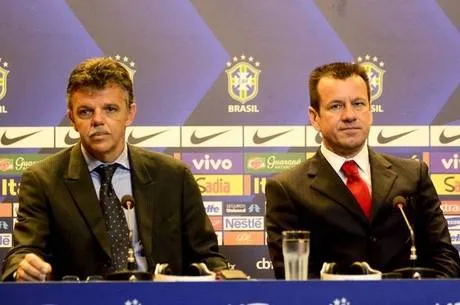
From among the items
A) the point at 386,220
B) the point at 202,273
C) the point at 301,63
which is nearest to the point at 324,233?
the point at 386,220

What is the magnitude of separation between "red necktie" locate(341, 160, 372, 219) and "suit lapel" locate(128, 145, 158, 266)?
805mm

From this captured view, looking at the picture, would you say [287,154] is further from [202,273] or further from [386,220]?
[202,273]

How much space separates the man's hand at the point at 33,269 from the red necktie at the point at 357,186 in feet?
4.54

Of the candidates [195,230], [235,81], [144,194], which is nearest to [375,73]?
[235,81]

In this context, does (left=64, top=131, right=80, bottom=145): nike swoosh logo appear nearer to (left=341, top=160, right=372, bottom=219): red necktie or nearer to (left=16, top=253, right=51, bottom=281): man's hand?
(left=341, top=160, right=372, bottom=219): red necktie

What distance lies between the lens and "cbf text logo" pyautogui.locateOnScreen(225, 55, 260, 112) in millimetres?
5090

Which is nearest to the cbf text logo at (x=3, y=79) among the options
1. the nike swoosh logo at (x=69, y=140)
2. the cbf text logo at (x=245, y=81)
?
the nike swoosh logo at (x=69, y=140)

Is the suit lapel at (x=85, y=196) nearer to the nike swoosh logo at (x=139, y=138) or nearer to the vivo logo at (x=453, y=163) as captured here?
the nike swoosh logo at (x=139, y=138)

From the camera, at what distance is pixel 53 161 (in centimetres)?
388

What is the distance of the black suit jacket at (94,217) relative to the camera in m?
3.66

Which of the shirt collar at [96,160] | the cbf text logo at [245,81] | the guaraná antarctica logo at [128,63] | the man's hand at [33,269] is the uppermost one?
the guaraná antarctica logo at [128,63]

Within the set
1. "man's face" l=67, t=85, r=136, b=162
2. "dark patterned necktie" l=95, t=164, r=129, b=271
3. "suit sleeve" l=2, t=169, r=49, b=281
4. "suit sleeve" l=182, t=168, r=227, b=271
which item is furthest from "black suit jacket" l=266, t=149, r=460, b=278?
"suit sleeve" l=2, t=169, r=49, b=281

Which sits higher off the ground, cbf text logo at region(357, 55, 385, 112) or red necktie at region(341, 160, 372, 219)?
cbf text logo at region(357, 55, 385, 112)

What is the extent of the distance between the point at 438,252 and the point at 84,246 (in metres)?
1.41
